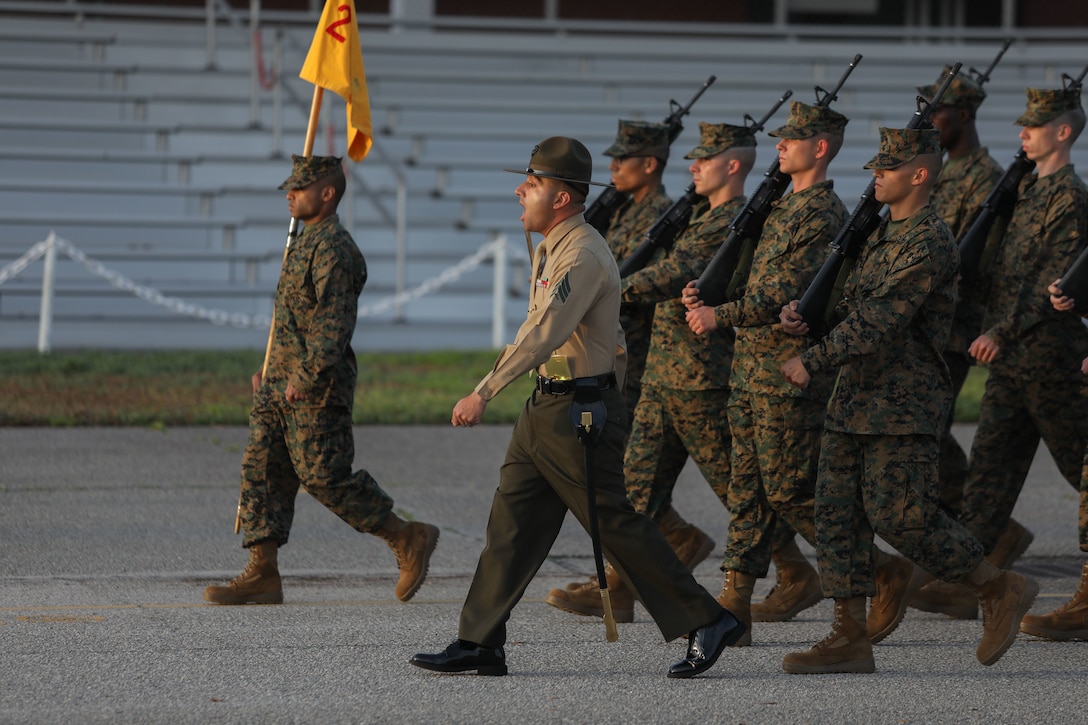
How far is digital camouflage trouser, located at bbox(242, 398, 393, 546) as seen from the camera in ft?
21.0

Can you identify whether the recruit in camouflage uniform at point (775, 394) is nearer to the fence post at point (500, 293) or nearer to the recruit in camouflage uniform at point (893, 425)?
the recruit in camouflage uniform at point (893, 425)

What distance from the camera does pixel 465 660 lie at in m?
5.30

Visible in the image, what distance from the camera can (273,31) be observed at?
1967 cm

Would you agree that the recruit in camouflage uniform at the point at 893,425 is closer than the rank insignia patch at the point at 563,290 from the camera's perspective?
No

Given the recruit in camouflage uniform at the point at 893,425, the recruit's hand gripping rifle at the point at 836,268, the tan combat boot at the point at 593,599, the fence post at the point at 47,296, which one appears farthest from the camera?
the fence post at the point at 47,296

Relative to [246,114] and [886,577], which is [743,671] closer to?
[886,577]

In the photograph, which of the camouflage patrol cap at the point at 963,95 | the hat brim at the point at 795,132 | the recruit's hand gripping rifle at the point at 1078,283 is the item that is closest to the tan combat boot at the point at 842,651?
the recruit's hand gripping rifle at the point at 1078,283

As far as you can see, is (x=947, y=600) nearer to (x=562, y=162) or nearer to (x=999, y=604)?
(x=999, y=604)

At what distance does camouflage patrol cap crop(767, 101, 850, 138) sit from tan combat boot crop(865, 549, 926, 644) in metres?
1.60

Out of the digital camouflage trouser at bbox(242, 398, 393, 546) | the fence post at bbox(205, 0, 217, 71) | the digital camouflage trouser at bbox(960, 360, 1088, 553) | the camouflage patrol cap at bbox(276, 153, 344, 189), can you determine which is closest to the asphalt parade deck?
the digital camouflage trouser at bbox(242, 398, 393, 546)

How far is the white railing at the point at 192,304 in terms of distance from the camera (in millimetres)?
14891

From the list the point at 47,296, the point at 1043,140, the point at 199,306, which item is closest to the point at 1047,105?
the point at 1043,140

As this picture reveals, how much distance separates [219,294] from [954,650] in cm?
1196

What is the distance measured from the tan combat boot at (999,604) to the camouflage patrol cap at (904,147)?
144 cm
